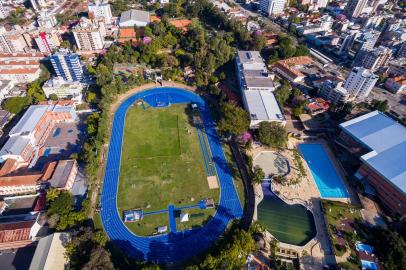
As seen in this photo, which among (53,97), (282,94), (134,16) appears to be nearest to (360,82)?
(282,94)

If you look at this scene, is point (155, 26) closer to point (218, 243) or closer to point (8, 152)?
point (8, 152)

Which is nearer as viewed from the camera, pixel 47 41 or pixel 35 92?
pixel 35 92

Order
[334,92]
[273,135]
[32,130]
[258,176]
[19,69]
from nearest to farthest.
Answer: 1. [258,176]
2. [273,135]
3. [32,130]
4. [334,92]
5. [19,69]

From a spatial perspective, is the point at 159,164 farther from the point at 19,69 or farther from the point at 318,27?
the point at 318,27

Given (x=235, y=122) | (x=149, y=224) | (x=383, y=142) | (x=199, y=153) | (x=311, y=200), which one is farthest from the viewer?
(x=199, y=153)

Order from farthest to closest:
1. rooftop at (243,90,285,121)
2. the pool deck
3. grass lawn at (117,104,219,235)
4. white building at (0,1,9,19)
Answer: white building at (0,1,9,19), rooftop at (243,90,285,121), grass lawn at (117,104,219,235), the pool deck

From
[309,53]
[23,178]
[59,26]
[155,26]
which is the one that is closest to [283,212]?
[23,178]

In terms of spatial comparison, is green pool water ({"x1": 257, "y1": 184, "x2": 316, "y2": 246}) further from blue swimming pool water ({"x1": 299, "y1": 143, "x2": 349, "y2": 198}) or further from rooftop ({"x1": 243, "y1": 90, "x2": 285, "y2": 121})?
rooftop ({"x1": 243, "y1": 90, "x2": 285, "y2": 121})

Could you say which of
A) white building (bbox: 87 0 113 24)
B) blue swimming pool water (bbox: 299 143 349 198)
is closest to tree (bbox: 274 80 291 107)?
blue swimming pool water (bbox: 299 143 349 198)
